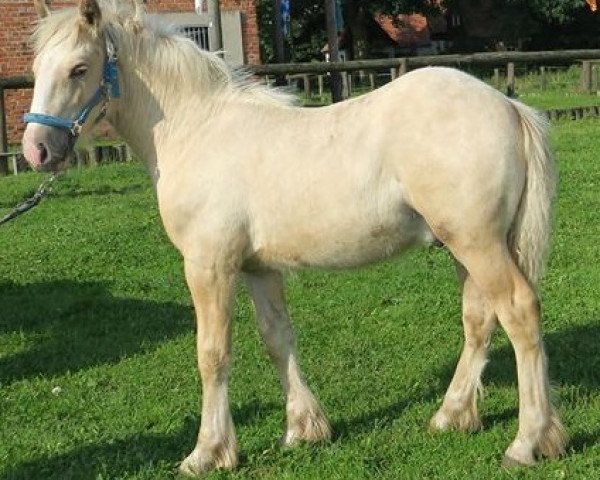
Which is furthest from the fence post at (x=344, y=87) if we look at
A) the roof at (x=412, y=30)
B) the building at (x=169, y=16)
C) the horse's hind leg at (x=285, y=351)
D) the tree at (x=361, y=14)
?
the roof at (x=412, y=30)

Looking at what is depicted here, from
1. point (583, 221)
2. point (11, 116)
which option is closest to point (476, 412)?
point (583, 221)

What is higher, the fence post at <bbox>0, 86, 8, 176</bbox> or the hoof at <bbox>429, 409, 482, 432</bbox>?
the fence post at <bbox>0, 86, 8, 176</bbox>

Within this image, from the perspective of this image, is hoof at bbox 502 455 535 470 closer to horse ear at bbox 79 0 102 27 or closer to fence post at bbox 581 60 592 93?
horse ear at bbox 79 0 102 27

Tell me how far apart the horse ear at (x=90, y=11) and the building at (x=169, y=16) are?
13.4m

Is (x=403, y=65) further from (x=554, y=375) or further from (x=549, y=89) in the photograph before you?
(x=549, y=89)

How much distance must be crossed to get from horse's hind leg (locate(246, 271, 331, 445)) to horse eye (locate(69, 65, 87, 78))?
4.05 feet

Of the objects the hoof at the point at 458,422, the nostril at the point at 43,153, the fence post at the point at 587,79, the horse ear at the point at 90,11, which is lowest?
the fence post at the point at 587,79

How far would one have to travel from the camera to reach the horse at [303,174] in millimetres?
3912

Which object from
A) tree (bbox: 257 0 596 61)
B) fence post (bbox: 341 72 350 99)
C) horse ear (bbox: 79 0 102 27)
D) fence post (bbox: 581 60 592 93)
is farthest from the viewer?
tree (bbox: 257 0 596 61)

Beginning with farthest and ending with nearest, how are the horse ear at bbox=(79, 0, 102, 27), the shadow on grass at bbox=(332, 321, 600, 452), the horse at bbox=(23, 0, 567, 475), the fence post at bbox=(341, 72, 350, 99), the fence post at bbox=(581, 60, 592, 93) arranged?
the fence post at bbox=(581, 60, 592, 93)
the fence post at bbox=(341, 72, 350, 99)
the shadow on grass at bbox=(332, 321, 600, 452)
the horse ear at bbox=(79, 0, 102, 27)
the horse at bbox=(23, 0, 567, 475)

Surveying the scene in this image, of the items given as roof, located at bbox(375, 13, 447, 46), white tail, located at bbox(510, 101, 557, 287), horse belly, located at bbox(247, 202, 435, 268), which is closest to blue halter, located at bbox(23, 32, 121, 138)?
horse belly, located at bbox(247, 202, 435, 268)

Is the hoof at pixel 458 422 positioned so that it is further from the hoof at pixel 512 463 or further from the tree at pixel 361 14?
the tree at pixel 361 14

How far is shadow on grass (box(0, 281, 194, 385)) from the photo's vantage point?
6.13 metres

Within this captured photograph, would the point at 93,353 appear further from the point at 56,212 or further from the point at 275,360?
the point at 56,212
